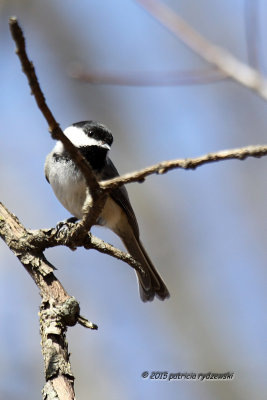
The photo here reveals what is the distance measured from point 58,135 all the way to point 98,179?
1.77 metres

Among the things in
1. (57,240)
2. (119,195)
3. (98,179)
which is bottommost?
(57,240)

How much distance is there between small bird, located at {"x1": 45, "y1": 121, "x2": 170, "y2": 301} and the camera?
3574mm

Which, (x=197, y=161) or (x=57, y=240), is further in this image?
(x=57, y=240)

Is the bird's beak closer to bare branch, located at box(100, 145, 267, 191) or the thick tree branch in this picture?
the thick tree branch

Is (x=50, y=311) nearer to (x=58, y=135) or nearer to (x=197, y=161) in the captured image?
(x=58, y=135)

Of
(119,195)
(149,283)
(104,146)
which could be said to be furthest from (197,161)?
(149,283)

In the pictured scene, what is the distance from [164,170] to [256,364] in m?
3.98

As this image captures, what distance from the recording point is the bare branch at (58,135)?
148cm

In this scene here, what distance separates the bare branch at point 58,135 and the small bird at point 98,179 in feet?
4.48

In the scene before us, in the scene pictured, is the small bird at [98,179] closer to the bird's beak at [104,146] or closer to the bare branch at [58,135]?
the bird's beak at [104,146]

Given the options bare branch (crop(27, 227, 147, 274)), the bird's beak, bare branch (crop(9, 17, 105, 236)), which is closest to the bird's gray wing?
the bird's beak

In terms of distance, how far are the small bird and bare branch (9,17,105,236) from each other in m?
1.37

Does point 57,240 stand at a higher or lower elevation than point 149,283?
lower

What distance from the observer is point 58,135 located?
179 centimetres
